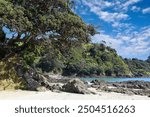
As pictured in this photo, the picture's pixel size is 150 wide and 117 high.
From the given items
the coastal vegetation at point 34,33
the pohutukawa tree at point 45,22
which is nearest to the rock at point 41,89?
the coastal vegetation at point 34,33

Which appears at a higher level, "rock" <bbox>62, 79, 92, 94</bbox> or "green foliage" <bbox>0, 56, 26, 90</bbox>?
"green foliage" <bbox>0, 56, 26, 90</bbox>

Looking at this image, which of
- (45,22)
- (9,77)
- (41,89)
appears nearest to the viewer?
(45,22)

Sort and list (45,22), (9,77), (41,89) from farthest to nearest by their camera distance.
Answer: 1. (9,77)
2. (41,89)
3. (45,22)

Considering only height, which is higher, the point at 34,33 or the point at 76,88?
the point at 34,33

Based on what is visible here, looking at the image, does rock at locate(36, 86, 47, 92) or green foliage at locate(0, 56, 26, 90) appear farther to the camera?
rock at locate(36, 86, 47, 92)

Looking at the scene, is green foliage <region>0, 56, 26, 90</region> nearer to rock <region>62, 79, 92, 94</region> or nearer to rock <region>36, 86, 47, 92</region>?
rock <region>36, 86, 47, 92</region>

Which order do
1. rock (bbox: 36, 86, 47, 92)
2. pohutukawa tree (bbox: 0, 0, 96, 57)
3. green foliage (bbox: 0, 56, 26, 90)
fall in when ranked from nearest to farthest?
pohutukawa tree (bbox: 0, 0, 96, 57) < green foliage (bbox: 0, 56, 26, 90) < rock (bbox: 36, 86, 47, 92)

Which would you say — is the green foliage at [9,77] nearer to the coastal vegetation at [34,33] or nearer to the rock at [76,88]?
the coastal vegetation at [34,33]

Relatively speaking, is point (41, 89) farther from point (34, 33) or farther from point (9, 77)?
point (34, 33)

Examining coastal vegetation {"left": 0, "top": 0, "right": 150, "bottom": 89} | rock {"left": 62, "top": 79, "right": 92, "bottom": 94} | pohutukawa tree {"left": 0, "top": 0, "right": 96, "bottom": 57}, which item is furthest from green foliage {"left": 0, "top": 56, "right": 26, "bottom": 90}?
rock {"left": 62, "top": 79, "right": 92, "bottom": 94}

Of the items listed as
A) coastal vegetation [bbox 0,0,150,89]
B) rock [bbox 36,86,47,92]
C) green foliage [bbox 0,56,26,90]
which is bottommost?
rock [bbox 36,86,47,92]

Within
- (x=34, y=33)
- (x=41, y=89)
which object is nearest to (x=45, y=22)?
(x=34, y=33)

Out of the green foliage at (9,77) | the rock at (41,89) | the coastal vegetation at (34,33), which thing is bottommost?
the rock at (41,89)

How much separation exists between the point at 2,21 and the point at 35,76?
5.88 m
